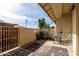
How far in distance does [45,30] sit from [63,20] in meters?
5.46

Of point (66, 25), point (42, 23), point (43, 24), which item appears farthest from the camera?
point (43, 24)

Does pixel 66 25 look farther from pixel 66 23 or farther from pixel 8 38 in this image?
pixel 8 38

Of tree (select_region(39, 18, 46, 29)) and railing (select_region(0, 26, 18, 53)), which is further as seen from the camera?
tree (select_region(39, 18, 46, 29))

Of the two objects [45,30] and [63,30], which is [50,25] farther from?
[63,30]

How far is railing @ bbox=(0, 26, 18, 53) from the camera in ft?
27.4

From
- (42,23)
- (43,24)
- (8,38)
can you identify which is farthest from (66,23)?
(8,38)

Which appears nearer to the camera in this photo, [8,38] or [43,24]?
[8,38]

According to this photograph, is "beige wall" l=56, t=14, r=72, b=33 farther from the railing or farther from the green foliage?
the railing

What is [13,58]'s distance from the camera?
297 cm

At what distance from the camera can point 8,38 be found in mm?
9094

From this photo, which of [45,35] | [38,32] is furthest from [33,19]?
[45,35]

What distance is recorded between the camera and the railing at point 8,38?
834 centimetres

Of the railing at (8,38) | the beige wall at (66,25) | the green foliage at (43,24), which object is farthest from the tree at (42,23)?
the railing at (8,38)

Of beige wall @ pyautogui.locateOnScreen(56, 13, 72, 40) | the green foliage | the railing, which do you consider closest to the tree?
the green foliage
